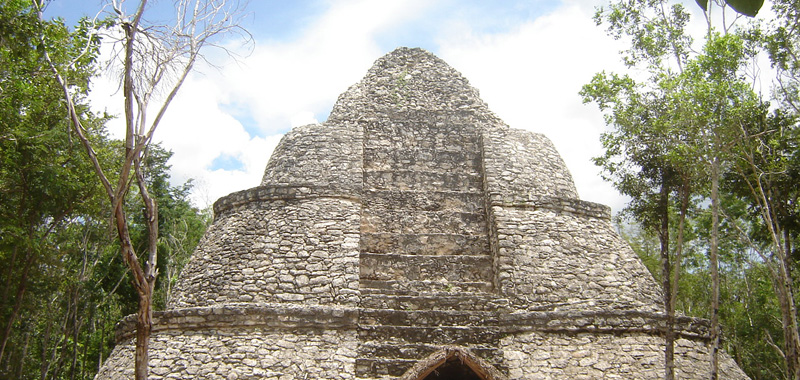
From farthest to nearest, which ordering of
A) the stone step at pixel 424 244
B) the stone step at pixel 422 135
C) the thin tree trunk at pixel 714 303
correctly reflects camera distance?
the stone step at pixel 422 135 → the stone step at pixel 424 244 → the thin tree trunk at pixel 714 303

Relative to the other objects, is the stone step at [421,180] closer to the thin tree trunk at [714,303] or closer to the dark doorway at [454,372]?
the dark doorway at [454,372]

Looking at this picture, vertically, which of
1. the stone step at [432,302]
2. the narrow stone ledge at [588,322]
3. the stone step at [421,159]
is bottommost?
the narrow stone ledge at [588,322]

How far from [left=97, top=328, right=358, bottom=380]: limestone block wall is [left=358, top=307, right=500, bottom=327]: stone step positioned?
347mm

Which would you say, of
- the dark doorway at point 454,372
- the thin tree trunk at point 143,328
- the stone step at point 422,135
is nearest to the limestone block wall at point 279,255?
the dark doorway at point 454,372

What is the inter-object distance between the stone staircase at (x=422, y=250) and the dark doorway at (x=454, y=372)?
25 centimetres

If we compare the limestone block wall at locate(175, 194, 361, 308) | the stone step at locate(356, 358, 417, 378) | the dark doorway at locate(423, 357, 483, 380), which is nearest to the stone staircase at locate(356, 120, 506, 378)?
the stone step at locate(356, 358, 417, 378)

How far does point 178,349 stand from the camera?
6.81 m

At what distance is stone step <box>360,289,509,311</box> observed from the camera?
24.2ft

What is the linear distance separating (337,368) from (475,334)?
1737 mm

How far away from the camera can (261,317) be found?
271 inches

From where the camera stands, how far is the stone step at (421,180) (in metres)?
9.62

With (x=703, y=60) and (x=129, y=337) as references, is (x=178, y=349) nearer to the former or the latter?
(x=129, y=337)

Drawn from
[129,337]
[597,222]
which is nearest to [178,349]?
[129,337]

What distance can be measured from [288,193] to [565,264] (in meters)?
4.18
